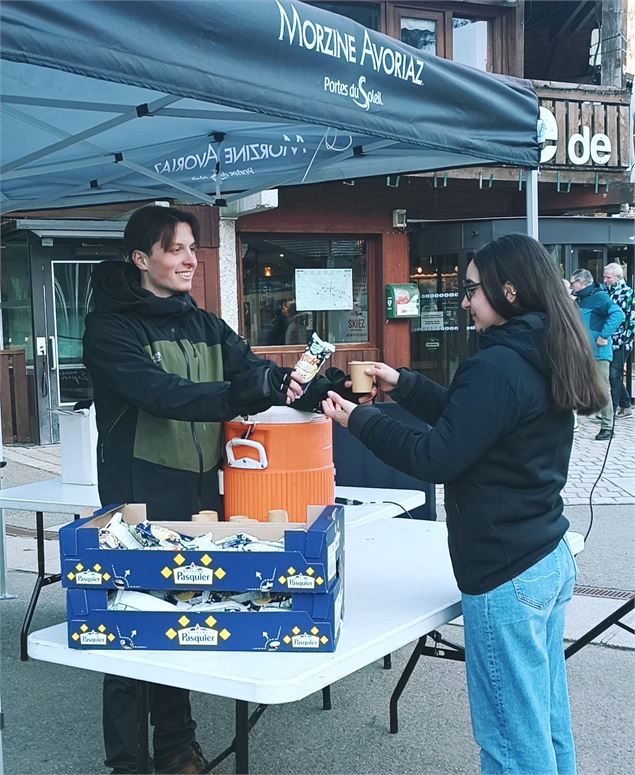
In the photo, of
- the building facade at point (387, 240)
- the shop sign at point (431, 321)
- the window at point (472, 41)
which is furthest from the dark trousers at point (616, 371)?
the window at point (472, 41)

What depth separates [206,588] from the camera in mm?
2041

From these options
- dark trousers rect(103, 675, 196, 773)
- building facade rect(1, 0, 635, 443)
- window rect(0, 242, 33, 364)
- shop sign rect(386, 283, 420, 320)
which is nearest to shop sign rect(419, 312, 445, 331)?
building facade rect(1, 0, 635, 443)

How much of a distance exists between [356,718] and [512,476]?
1.89m

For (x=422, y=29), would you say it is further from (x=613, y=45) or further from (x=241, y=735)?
(x=241, y=735)

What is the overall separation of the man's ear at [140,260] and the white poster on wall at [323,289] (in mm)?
→ 9312

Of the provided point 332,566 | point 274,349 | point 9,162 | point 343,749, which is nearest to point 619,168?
point 274,349

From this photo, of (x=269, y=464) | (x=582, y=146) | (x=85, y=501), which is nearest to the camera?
(x=269, y=464)

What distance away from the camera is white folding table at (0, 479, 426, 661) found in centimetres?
354

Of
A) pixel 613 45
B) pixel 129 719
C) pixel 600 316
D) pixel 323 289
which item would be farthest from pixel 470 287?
pixel 613 45

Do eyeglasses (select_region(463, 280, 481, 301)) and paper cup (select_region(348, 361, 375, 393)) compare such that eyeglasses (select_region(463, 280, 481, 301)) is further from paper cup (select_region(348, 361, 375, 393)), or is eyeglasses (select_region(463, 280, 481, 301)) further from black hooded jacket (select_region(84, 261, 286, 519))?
black hooded jacket (select_region(84, 261, 286, 519))

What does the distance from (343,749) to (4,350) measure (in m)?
8.95

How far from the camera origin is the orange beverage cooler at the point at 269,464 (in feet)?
9.43

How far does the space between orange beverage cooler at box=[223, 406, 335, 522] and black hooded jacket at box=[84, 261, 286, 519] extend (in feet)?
0.28

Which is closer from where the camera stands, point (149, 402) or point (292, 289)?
point (149, 402)
